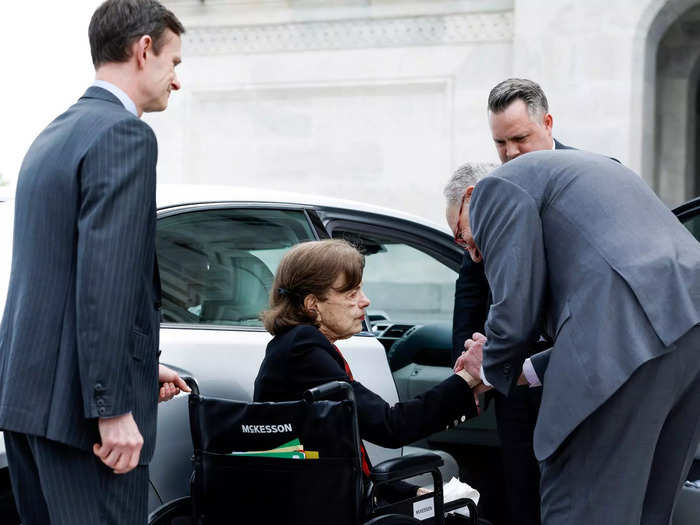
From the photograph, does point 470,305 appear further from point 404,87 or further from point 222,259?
point 404,87

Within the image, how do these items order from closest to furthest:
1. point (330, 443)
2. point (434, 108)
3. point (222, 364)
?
point (330, 443), point (222, 364), point (434, 108)

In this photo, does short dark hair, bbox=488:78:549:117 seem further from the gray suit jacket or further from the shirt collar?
the shirt collar

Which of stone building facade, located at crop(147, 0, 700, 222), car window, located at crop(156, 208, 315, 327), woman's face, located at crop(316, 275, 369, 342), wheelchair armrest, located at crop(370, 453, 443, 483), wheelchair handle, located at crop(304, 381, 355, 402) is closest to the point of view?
wheelchair handle, located at crop(304, 381, 355, 402)

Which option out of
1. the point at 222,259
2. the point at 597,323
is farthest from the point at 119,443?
the point at 222,259

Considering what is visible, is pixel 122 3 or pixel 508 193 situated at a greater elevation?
pixel 122 3

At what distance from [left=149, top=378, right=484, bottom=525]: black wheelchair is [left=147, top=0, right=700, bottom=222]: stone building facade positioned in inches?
319

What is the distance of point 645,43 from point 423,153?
2648 millimetres

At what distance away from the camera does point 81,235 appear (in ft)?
6.34

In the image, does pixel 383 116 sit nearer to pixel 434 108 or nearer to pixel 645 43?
pixel 434 108

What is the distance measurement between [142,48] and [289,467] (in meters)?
1.14

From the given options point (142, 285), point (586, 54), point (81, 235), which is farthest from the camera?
point (586, 54)

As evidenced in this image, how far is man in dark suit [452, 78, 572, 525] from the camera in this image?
3.22 m

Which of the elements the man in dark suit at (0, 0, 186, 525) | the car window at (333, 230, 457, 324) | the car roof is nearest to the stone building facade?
the car window at (333, 230, 457, 324)

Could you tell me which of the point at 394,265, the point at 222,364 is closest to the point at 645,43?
the point at 394,265
